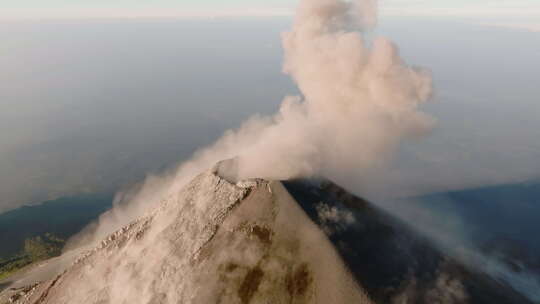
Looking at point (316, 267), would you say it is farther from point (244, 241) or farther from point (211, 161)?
point (211, 161)

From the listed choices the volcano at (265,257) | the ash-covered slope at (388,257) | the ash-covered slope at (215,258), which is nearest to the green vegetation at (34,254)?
the volcano at (265,257)

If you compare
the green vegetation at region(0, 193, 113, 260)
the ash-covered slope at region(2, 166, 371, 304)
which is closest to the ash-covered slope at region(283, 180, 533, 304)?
the ash-covered slope at region(2, 166, 371, 304)

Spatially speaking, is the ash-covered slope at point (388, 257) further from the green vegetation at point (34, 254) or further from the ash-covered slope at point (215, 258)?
the green vegetation at point (34, 254)

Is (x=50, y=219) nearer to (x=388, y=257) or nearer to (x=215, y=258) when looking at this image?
(x=215, y=258)

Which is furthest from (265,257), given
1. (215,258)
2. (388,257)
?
(388,257)

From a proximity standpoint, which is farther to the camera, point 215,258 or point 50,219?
point 50,219

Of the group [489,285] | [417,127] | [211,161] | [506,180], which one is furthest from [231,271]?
[506,180]
